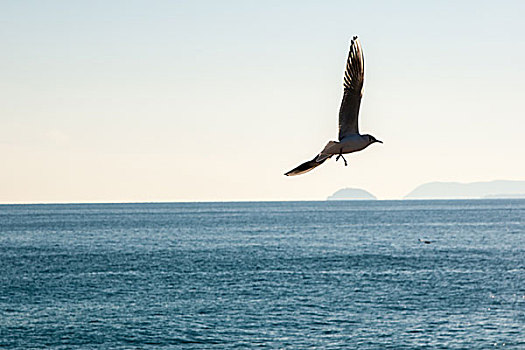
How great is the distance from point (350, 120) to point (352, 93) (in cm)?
30

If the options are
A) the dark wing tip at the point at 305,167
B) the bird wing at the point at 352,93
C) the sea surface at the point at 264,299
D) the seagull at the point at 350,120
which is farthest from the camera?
Result: the sea surface at the point at 264,299

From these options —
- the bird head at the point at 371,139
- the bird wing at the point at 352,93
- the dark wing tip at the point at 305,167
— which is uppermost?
the bird wing at the point at 352,93

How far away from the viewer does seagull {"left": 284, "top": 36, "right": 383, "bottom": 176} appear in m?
7.54

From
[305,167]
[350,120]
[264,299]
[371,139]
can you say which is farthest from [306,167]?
[264,299]

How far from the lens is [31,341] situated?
68.9 metres

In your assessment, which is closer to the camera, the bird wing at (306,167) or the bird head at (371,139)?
the bird wing at (306,167)

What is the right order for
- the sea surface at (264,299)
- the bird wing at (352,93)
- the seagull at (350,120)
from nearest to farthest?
the seagull at (350,120), the bird wing at (352,93), the sea surface at (264,299)

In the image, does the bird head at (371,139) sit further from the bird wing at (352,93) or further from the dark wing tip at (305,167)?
the dark wing tip at (305,167)

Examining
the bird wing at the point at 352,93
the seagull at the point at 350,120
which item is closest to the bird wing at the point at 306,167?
the seagull at the point at 350,120

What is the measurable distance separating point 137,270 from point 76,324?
1988 inches

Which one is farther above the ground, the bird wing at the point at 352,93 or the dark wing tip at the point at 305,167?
the bird wing at the point at 352,93

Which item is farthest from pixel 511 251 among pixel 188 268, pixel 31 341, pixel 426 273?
pixel 31 341

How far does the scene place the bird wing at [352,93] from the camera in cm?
773

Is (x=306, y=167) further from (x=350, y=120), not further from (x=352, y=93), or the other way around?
(x=352, y=93)
